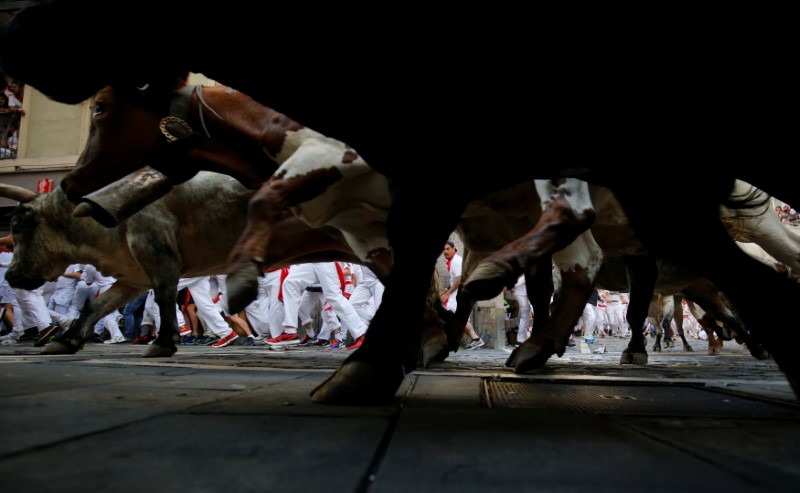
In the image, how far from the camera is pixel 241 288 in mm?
2363

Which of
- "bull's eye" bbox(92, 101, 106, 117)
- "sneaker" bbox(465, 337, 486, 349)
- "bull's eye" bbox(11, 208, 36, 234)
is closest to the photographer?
"bull's eye" bbox(92, 101, 106, 117)

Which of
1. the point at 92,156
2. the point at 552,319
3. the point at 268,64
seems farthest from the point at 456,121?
the point at 92,156

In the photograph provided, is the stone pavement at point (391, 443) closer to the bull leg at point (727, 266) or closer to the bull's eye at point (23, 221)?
the bull leg at point (727, 266)

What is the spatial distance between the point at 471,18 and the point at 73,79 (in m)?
0.99

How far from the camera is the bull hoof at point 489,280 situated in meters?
2.31

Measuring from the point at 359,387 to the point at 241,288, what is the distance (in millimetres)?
941

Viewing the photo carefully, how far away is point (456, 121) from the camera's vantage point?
159cm

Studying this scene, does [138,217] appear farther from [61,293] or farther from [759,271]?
[61,293]

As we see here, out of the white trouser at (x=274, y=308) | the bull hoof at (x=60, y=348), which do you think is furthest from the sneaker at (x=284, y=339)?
the bull hoof at (x=60, y=348)

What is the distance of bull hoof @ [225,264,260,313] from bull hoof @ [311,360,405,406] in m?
0.76

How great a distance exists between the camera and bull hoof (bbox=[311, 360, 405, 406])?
160 centimetres

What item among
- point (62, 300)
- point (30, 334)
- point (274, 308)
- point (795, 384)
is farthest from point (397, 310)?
point (62, 300)

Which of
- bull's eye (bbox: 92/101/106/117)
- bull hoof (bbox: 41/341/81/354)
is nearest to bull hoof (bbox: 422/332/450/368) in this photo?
bull's eye (bbox: 92/101/106/117)

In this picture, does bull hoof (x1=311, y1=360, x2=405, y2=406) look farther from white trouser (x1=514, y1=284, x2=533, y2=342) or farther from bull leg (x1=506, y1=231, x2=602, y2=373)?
white trouser (x1=514, y1=284, x2=533, y2=342)
